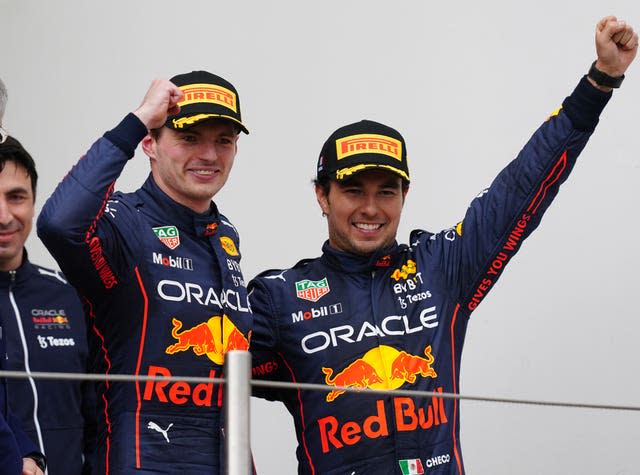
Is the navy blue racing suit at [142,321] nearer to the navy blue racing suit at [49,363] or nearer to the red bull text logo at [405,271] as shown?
the navy blue racing suit at [49,363]

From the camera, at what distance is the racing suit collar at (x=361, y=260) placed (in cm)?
215

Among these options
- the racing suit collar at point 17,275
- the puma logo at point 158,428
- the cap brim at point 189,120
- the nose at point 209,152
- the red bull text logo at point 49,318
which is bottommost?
the puma logo at point 158,428

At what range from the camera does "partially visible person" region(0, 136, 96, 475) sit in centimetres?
195

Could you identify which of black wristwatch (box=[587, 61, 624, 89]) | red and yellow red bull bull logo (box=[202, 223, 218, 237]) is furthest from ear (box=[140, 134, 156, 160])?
black wristwatch (box=[587, 61, 624, 89])

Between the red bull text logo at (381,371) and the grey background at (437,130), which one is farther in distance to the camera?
the grey background at (437,130)

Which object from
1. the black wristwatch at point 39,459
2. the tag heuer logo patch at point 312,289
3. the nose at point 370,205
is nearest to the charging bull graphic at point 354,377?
the tag heuer logo patch at point 312,289

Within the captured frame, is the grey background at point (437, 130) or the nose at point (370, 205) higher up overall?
the grey background at point (437, 130)

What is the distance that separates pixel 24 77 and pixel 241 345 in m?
1.29

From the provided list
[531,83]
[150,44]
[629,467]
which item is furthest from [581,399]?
[150,44]

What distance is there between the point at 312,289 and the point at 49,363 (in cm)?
44

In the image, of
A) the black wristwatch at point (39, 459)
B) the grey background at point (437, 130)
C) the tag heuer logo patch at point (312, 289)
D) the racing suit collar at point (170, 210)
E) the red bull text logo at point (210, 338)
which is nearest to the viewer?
the black wristwatch at point (39, 459)

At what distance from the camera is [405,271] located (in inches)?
84.9

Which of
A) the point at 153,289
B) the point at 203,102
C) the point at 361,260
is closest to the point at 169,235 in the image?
the point at 153,289

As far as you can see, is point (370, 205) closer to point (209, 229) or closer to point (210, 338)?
point (209, 229)
